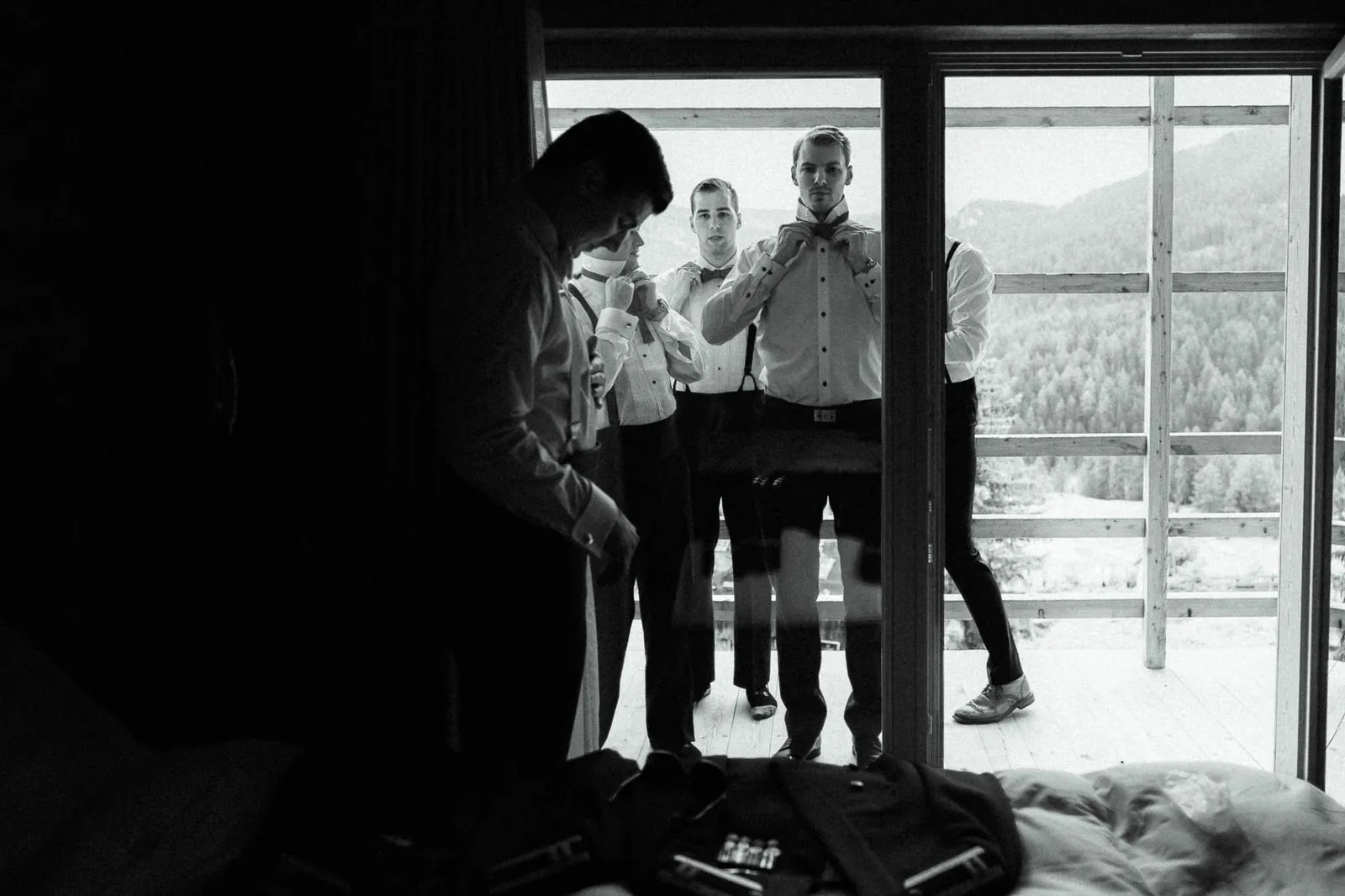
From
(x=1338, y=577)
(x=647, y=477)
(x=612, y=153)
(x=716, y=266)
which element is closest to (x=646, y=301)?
(x=716, y=266)

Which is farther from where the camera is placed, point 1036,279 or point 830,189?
point 1036,279

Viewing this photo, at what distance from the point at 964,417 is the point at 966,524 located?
0.25m

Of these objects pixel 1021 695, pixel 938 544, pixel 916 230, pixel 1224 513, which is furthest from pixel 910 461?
pixel 1224 513

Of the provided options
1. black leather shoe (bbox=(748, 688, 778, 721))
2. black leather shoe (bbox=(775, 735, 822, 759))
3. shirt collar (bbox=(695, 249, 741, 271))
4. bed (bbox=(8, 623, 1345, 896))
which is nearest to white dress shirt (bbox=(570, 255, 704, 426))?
shirt collar (bbox=(695, 249, 741, 271))

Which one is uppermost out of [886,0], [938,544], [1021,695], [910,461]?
[886,0]

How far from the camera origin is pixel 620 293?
241 cm

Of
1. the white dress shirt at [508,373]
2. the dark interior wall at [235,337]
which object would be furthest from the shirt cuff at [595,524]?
the dark interior wall at [235,337]

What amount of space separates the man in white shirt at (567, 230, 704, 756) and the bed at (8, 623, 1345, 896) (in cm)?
105

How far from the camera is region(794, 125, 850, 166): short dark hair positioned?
2.37m

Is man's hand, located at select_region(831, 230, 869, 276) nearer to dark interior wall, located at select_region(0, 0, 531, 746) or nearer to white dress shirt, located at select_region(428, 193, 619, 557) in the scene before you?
dark interior wall, located at select_region(0, 0, 531, 746)

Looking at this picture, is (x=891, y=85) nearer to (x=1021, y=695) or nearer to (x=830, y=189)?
(x=830, y=189)

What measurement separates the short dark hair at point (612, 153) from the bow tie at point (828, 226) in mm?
717

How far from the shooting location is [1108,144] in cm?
248

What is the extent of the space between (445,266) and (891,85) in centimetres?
115
